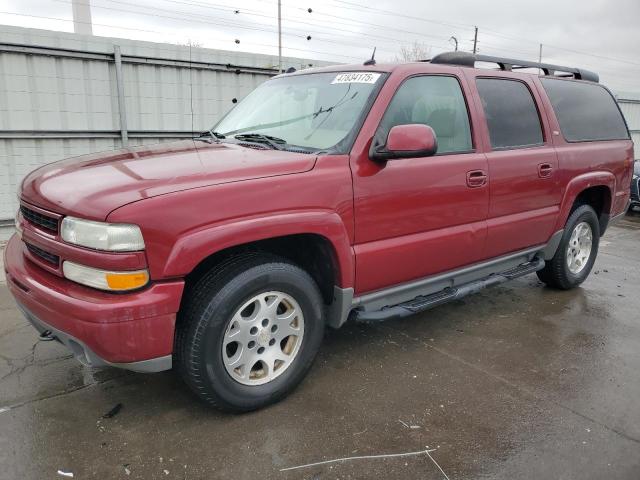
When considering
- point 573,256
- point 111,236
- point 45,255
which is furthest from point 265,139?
point 573,256

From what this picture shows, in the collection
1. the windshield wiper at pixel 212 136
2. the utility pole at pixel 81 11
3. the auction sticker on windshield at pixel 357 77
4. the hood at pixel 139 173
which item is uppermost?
the utility pole at pixel 81 11

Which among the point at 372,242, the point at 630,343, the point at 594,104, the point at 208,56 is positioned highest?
the point at 208,56

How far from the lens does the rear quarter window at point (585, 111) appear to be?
4.54 meters

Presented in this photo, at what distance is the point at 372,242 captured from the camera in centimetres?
310

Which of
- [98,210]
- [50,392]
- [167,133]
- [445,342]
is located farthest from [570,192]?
[167,133]

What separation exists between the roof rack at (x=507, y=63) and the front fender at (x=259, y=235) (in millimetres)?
1719

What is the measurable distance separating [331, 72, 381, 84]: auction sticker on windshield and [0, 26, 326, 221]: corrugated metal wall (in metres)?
3.64

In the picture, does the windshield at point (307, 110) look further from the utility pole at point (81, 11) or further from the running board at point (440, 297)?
the utility pole at point (81, 11)

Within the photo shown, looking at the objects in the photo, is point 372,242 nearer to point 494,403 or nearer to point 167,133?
point 494,403

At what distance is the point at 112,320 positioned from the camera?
229 cm

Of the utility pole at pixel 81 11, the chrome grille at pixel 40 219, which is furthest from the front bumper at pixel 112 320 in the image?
the utility pole at pixel 81 11

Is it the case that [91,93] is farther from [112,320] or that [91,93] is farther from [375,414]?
[375,414]

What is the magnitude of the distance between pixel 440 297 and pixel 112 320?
2217 mm

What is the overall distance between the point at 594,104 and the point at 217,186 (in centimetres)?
415
